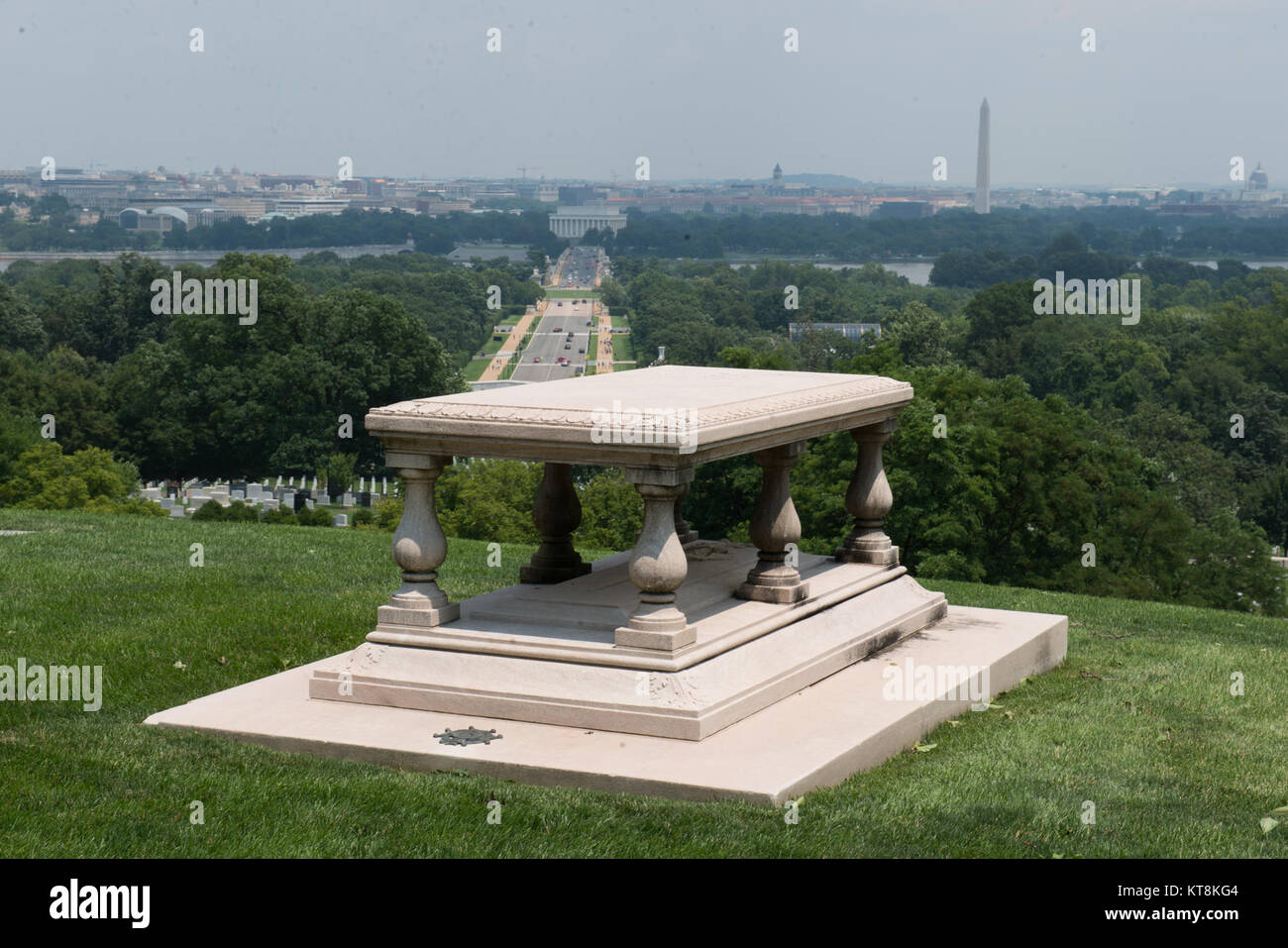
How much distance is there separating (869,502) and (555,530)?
283 centimetres

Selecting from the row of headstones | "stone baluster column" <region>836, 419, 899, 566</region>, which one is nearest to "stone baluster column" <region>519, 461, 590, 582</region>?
"stone baluster column" <region>836, 419, 899, 566</region>

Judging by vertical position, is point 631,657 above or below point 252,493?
above

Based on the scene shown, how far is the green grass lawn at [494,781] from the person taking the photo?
7391 millimetres

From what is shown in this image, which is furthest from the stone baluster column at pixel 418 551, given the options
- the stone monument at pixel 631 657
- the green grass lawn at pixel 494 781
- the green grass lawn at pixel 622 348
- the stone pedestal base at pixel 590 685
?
the green grass lawn at pixel 622 348

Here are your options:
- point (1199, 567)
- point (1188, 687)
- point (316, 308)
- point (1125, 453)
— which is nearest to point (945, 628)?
point (1188, 687)

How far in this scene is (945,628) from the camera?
12922mm

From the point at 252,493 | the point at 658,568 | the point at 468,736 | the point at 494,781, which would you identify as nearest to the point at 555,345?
the point at 252,493

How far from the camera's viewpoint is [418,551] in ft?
33.6

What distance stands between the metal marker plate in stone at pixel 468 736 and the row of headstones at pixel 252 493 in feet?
170

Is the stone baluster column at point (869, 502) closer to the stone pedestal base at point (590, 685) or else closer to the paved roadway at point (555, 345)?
the stone pedestal base at point (590, 685)

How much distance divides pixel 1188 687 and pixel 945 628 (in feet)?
6.65

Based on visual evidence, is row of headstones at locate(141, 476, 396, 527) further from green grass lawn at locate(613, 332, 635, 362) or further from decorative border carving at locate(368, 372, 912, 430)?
green grass lawn at locate(613, 332, 635, 362)

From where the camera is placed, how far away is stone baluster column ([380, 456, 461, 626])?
10.2m

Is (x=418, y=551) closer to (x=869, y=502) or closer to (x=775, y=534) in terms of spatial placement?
(x=775, y=534)
